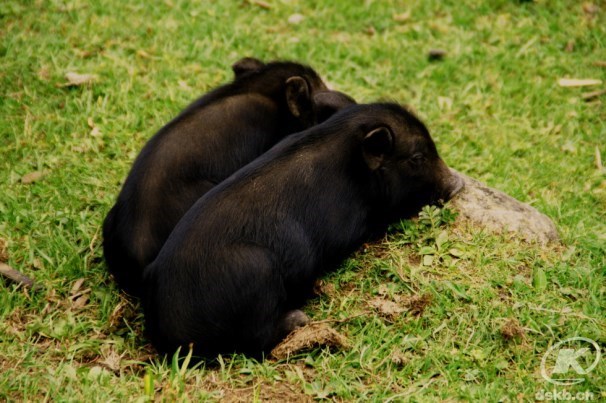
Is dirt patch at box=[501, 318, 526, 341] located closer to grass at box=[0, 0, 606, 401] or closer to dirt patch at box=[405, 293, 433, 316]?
grass at box=[0, 0, 606, 401]

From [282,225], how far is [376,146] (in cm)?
90

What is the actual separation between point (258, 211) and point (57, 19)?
15.0ft

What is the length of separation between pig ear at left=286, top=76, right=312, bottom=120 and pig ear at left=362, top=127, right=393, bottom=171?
100 cm

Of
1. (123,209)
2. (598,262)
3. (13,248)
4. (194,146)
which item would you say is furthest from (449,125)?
(13,248)

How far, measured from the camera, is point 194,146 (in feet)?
16.8

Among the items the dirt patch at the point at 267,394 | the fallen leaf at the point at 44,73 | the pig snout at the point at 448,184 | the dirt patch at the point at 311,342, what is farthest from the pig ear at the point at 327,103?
the fallen leaf at the point at 44,73

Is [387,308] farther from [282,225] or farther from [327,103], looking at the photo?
[327,103]

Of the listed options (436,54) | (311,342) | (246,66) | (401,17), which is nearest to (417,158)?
(311,342)

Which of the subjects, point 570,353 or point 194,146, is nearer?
point 570,353

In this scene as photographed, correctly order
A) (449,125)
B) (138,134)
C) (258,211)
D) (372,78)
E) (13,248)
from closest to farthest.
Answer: (258,211), (13,248), (138,134), (449,125), (372,78)

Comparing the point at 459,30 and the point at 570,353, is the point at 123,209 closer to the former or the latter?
the point at 570,353

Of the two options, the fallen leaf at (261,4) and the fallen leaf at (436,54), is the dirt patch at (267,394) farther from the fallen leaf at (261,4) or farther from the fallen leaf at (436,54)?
the fallen leaf at (261,4)

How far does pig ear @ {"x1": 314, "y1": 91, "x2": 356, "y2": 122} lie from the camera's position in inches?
217

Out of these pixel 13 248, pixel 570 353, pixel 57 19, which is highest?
pixel 57 19
